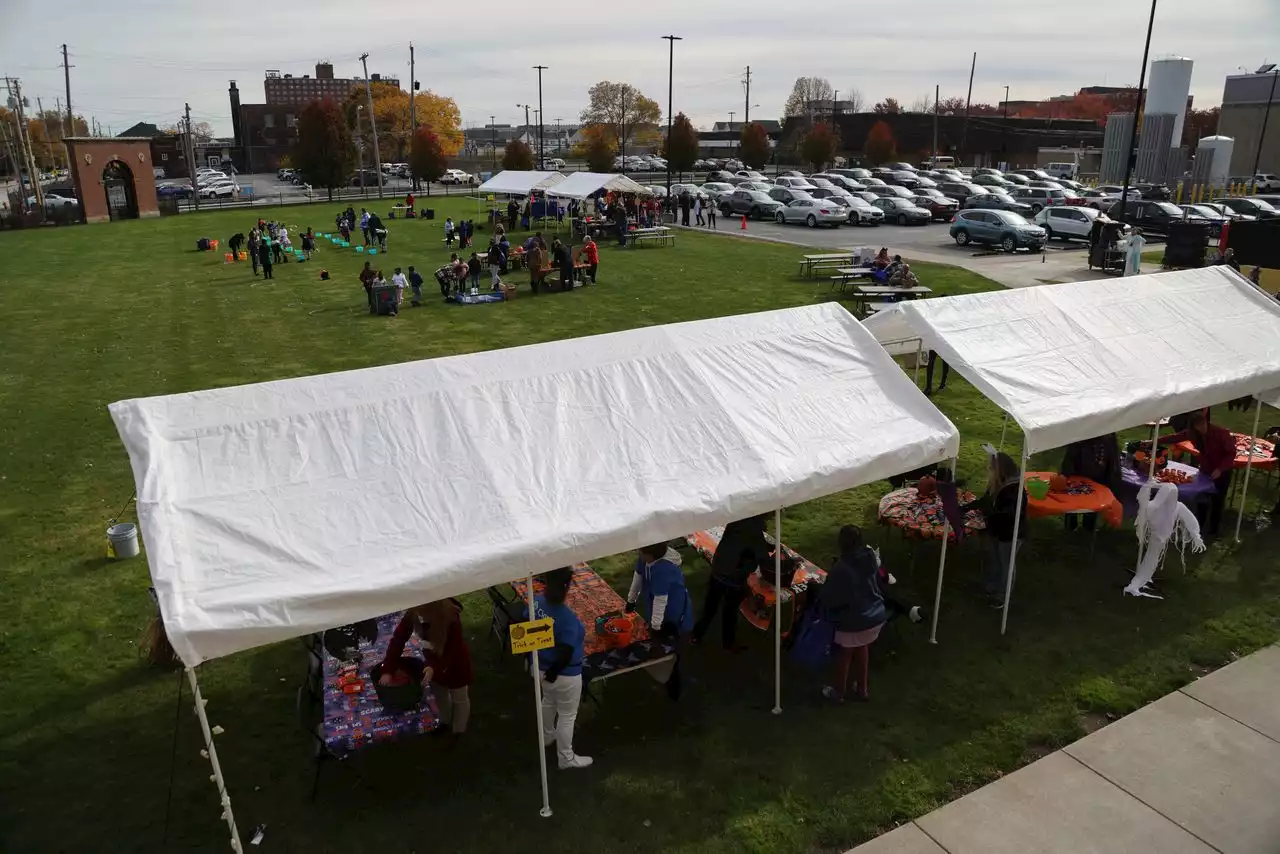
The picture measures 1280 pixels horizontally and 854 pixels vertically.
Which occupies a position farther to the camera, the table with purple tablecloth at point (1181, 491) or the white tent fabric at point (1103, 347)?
the table with purple tablecloth at point (1181, 491)

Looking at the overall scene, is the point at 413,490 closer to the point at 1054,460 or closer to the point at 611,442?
the point at 611,442

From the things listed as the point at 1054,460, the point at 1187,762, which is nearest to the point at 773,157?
the point at 1054,460

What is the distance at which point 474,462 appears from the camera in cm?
614

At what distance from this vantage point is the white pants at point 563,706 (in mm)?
6203

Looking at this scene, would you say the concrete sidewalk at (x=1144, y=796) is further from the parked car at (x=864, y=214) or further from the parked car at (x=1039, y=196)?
the parked car at (x=1039, y=196)

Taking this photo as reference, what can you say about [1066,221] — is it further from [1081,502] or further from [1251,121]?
[1251,121]

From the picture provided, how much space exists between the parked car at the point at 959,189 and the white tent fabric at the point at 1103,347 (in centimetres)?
3993

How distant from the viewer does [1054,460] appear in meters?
12.2

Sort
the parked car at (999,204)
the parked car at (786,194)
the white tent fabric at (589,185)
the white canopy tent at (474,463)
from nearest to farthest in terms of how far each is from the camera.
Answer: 1. the white canopy tent at (474,463)
2. the white tent fabric at (589,185)
3. the parked car at (999,204)
4. the parked car at (786,194)

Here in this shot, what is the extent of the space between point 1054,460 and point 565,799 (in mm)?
9002

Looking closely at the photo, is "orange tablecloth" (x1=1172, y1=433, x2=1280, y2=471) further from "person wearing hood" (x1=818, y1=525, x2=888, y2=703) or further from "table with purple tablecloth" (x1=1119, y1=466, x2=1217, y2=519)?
"person wearing hood" (x1=818, y1=525, x2=888, y2=703)

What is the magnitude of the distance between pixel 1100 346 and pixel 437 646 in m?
A: 7.08

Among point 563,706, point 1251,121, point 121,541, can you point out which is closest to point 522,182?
point 121,541

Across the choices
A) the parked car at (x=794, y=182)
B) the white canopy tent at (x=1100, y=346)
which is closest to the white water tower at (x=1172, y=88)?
the parked car at (x=794, y=182)
